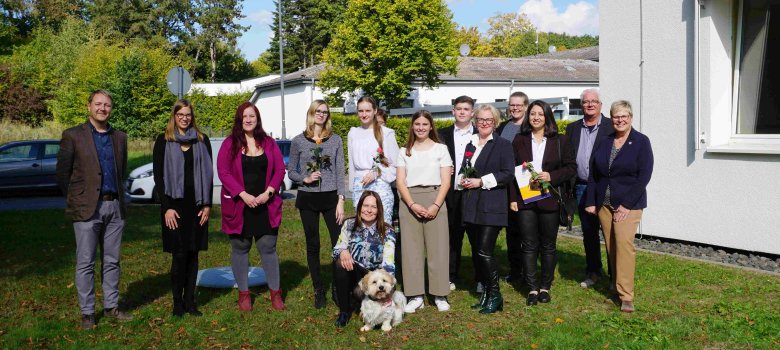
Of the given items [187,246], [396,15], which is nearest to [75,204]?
[187,246]

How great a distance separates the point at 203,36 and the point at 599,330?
68.4m

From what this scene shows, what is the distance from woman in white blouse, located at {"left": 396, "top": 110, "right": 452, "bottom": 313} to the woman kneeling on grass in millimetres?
326

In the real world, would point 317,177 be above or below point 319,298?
above

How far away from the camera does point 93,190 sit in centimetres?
580

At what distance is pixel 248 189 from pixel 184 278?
1.07 metres

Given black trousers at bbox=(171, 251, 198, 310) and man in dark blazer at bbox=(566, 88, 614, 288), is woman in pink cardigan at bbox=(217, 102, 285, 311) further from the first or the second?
man in dark blazer at bbox=(566, 88, 614, 288)

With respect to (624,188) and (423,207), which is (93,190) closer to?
(423,207)

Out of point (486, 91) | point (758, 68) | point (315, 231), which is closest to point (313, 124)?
point (315, 231)

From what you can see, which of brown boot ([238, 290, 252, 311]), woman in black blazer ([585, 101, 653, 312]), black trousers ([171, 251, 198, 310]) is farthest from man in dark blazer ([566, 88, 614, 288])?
black trousers ([171, 251, 198, 310])

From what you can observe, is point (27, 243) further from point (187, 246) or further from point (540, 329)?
point (540, 329)

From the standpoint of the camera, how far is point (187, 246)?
6.27 metres

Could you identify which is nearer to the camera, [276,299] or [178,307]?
[178,307]

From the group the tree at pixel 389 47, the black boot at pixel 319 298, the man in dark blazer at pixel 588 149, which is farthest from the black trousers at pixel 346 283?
the tree at pixel 389 47

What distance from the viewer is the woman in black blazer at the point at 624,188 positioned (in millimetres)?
6175
